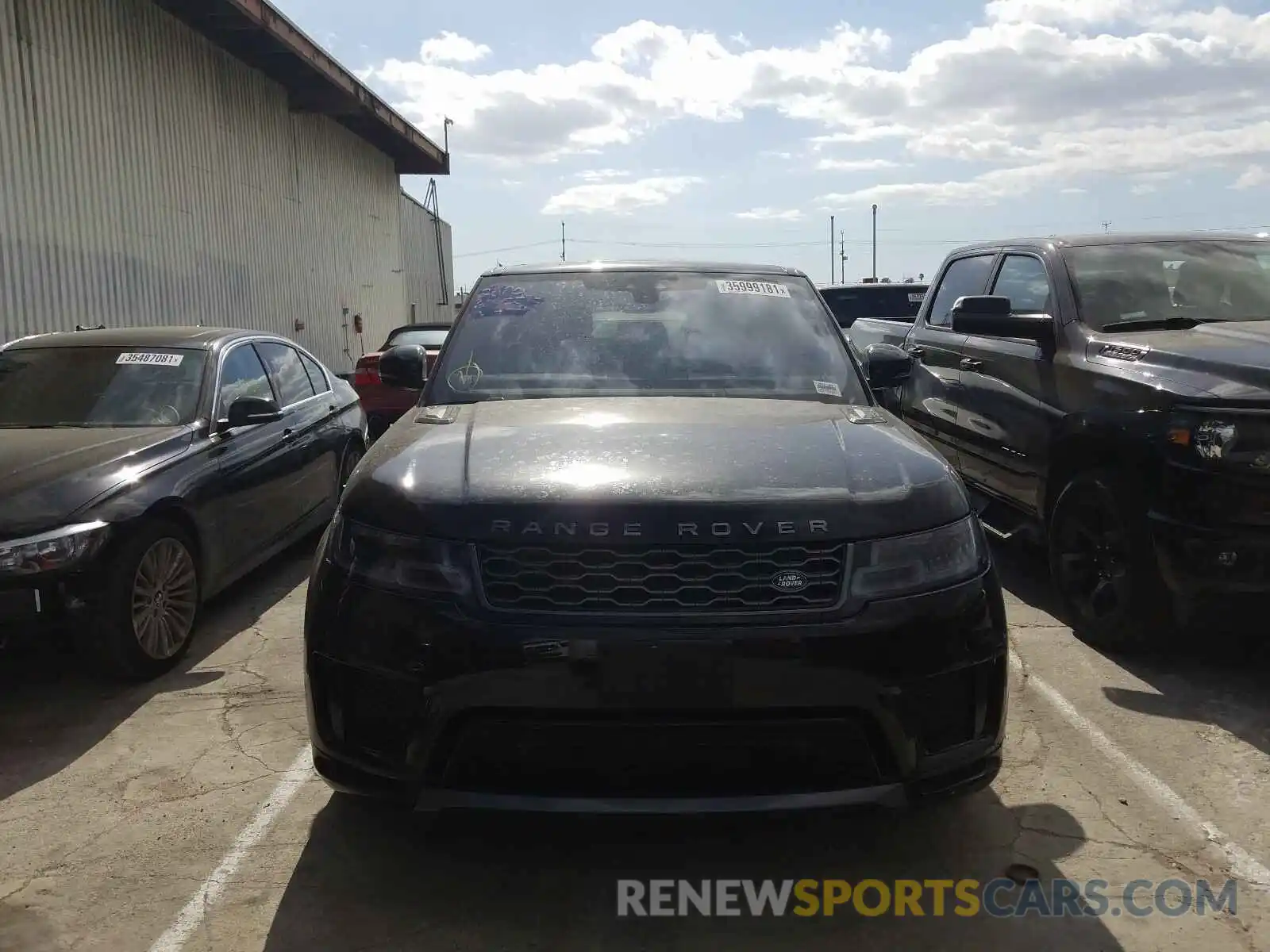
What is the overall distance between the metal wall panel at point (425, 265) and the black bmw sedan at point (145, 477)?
67.8 ft

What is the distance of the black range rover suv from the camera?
8.11 feet

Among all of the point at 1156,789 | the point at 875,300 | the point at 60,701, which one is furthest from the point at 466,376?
the point at 875,300

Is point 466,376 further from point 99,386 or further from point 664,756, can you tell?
point 99,386

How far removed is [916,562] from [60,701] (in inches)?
144

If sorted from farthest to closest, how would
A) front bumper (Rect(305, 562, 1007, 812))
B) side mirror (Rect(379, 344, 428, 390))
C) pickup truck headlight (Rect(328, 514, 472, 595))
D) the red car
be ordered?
the red car < side mirror (Rect(379, 344, 428, 390)) < pickup truck headlight (Rect(328, 514, 472, 595)) < front bumper (Rect(305, 562, 1007, 812))

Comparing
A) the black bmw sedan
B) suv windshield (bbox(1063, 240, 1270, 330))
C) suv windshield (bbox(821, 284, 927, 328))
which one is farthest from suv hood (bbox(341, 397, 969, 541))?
suv windshield (bbox(821, 284, 927, 328))

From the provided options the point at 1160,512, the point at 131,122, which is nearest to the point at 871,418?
the point at 1160,512

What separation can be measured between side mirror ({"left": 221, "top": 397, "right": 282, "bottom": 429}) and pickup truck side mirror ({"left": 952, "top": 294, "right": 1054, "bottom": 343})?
3.73 meters

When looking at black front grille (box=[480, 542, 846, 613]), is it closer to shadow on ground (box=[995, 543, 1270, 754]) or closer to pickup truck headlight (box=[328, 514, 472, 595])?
pickup truck headlight (box=[328, 514, 472, 595])

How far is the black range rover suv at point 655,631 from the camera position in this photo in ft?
8.11

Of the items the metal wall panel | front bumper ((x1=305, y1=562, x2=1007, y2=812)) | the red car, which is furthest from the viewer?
the metal wall panel

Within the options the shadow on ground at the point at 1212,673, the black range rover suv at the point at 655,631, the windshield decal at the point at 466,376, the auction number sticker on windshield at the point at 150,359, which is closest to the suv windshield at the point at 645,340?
the windshield decal at the point at 466,376

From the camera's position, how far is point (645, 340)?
3.98 m

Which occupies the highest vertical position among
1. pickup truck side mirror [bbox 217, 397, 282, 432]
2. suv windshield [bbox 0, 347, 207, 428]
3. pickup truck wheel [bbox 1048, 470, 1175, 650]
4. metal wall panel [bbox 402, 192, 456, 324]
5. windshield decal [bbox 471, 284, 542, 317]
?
metal wall panel [bbox 402, 192, 456, 324]
